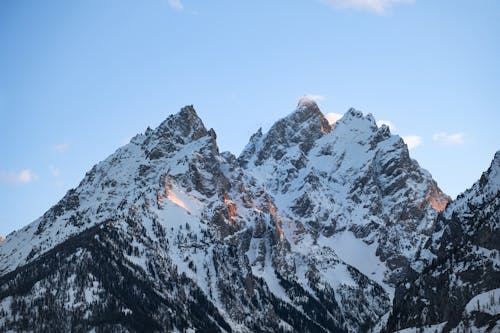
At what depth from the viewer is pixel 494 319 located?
197375 mm
